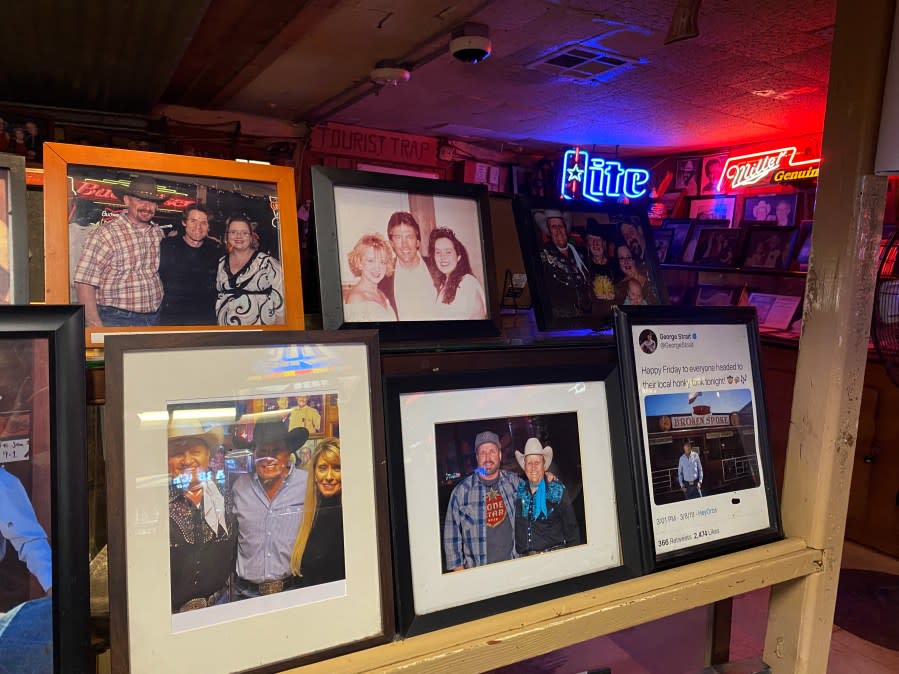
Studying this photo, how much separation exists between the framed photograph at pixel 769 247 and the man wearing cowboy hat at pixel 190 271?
4.44 metres

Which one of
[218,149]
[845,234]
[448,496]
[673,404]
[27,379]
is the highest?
[218,149]

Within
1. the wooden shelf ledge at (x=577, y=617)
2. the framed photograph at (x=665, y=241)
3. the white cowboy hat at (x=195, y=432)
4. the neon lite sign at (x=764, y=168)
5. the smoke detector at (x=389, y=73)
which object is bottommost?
the wooden shelf ledge at (x=577, y=617)

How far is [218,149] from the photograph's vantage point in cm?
654

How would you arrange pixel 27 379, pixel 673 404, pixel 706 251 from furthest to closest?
pixel 706 251 < pixel 673 404 < pixel 27 379

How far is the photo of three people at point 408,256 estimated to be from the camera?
1166mm

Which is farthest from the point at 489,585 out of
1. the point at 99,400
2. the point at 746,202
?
the point at 746,202

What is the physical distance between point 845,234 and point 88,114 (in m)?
6.44

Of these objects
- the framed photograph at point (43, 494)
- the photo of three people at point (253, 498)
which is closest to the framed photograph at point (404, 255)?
the photo of three people at point (253, 498)

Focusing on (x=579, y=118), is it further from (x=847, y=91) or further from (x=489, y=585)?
(x=489, y=585)

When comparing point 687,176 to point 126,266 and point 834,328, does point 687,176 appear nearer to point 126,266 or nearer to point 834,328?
point 834,328

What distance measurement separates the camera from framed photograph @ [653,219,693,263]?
5.43 metres

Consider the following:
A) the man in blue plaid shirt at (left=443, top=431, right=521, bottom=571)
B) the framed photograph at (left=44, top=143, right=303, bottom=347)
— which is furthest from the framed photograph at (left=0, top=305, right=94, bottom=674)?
the man in blue plaid shirt at (left=443, top=431, right=521, bottom=571)

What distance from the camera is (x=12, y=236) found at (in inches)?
37.9

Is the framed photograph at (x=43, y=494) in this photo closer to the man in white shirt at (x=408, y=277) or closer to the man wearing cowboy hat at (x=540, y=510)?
the man in white shirt at (x=408, y=277)
